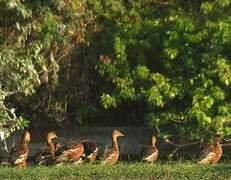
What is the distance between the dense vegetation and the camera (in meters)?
17.2

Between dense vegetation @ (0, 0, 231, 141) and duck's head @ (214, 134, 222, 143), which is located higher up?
dense vegetation @ (0, 0, 231, 141)

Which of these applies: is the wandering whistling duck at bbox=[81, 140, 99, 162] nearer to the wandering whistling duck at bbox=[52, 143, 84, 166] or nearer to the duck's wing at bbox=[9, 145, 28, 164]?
the wandering whistling duck at bbox=[52, 143, 84, 166]

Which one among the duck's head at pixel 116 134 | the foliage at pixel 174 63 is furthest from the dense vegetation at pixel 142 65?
the duck's head at pixel 116 134

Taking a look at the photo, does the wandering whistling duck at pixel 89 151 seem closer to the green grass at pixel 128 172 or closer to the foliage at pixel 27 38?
the foliage at pixel 27 38

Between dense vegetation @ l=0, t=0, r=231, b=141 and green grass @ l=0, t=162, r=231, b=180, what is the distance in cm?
232

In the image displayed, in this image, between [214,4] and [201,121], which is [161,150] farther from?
[214,4]

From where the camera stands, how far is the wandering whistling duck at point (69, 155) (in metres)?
16.5

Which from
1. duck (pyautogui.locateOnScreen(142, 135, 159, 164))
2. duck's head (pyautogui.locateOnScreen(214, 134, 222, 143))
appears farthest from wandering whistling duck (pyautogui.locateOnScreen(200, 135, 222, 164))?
duck (pyautogui.locateOnScreen(142, 135, 159, 164))

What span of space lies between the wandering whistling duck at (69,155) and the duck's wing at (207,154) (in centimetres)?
243

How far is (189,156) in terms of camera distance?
18344mm

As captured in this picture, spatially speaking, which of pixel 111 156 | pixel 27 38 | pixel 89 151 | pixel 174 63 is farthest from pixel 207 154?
pixel 27 38

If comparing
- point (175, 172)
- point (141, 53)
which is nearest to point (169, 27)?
point (141, 53)

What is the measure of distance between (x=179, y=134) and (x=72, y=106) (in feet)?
8.55

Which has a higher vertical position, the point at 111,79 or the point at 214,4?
the point at 214,4
